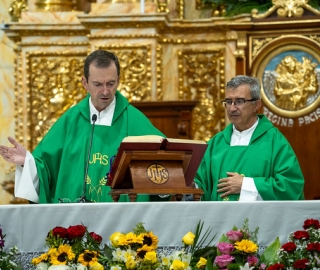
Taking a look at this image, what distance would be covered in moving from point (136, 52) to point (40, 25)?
1154 millimetres

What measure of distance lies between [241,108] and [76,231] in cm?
229

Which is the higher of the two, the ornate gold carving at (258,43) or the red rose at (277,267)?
the ornate gold carving at (258,43)

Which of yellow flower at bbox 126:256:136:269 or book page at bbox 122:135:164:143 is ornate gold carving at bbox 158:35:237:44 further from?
yellow flower at bbox 126:256:136:269

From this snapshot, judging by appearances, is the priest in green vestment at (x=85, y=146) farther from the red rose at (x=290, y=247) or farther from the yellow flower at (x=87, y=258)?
the red rose at (x=290, y=247)

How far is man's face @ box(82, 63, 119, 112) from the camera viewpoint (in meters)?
6.11

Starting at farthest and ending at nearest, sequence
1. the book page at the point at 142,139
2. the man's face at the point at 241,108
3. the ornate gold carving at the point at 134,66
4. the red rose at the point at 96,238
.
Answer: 1. the ornate gold carving at the point at 134,66
2. the man's face at the point at 241,108
3. the book page at the point at 142,139
4. the red rose at the point at 96,238

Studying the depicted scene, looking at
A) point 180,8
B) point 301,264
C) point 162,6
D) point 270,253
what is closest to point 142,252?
point 270,253

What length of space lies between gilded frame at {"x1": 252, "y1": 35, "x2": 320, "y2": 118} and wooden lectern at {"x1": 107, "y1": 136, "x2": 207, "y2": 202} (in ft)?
13.6

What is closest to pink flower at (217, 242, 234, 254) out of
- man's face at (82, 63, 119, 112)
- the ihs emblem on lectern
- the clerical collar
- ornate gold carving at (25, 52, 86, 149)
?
the ihs emblem on lectern

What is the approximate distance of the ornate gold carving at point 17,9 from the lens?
35.1 ft

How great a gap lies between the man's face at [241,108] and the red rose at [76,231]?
2198 millimetres

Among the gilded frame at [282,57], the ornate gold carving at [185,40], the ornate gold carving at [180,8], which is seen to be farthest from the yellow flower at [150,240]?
the ornate gold carving at [180,8]

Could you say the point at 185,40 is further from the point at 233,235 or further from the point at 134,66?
the point at 233,235

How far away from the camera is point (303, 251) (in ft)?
14.2
